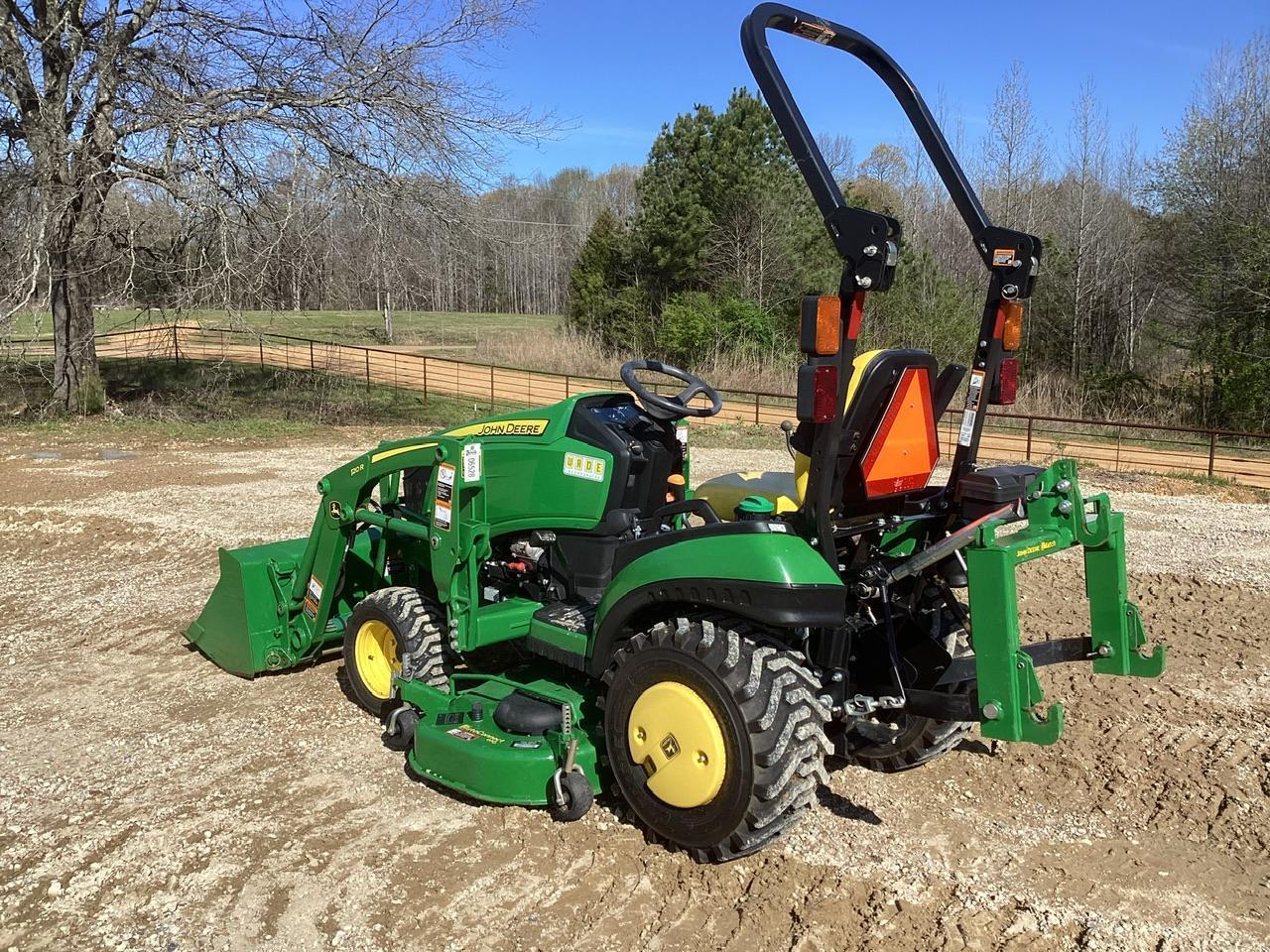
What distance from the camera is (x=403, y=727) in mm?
4207

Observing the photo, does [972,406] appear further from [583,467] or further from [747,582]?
[583,467]

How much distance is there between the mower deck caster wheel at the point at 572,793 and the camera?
355 centimetres

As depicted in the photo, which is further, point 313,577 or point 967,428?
point 313,577

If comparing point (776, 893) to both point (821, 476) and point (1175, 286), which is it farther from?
point (1175, 286)

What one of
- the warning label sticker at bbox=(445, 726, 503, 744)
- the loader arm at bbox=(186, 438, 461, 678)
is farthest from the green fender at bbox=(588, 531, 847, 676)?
the loader arm at bbox=(186, 438, 461, 678)

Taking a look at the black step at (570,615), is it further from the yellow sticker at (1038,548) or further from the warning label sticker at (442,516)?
the yellow sticker at (1038,548)

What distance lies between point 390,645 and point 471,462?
3.63 feet

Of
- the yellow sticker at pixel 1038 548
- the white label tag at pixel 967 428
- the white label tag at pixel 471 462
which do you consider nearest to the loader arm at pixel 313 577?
the white label tag at pixel 471 462

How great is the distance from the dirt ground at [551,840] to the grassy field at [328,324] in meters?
9.68

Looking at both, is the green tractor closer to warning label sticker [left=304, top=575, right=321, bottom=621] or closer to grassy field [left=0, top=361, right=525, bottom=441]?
warning label sticker [left=304, top=575, right=321, bottom=621]

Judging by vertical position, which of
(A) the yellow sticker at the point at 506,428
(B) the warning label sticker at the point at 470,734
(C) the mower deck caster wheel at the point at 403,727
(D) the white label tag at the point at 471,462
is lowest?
(C) the mower deck caster wheel at the point at 403,727

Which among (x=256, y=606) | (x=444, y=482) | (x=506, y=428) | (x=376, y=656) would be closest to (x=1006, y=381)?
(x=506, y=428)

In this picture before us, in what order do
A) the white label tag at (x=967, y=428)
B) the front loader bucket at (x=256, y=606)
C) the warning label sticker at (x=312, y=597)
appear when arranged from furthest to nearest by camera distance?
1. the front loader bucket at (x=256, y=606)
2. the warning label sticker at (x=312, y=597)
3. the white label tag at (x=967, y=428)

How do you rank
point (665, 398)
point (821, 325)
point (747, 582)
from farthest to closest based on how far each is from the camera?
1. point (665, 398)
2. point (747, 582)
3. point (821, 325)
